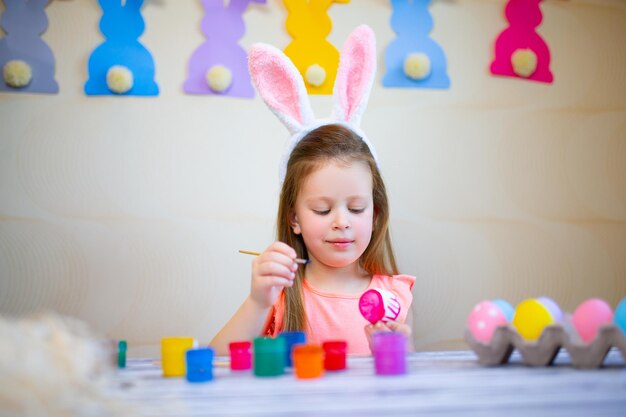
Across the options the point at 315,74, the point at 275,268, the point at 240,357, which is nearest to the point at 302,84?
the point at 315,74

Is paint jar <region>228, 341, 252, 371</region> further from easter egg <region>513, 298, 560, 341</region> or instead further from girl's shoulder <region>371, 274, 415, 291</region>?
girl's shoulder <region>371, 274, 415, 291</region>

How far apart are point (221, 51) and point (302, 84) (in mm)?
297

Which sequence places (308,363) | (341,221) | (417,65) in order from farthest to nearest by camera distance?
(417,65)
(341,221)
(308,363)

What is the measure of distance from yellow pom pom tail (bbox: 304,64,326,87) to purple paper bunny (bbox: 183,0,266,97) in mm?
143

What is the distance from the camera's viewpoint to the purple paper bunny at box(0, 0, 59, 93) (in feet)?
5.02

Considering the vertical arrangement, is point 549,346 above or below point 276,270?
below

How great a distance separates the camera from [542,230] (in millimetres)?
1614

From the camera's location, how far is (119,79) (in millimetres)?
1519

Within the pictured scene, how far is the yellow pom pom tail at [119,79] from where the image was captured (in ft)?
4.98

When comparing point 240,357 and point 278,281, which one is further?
point 278,281

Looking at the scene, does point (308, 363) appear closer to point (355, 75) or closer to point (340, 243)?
point (340, 243)

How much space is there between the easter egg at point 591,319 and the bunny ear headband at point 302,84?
0.72 m

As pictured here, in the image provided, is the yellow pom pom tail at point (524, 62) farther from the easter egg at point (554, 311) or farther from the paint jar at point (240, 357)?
the paint jar at point (240, 357)

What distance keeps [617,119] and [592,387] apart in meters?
1.14
